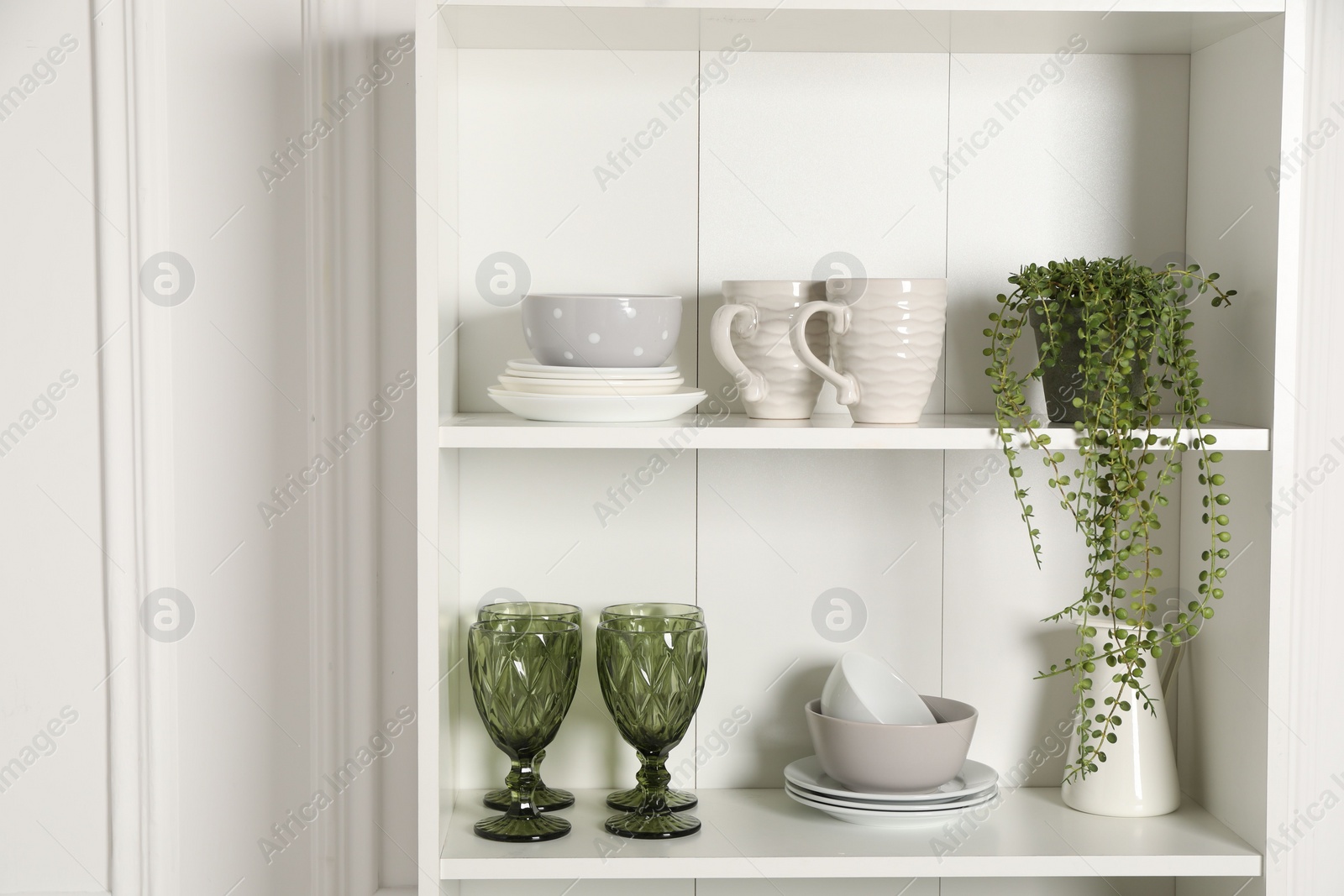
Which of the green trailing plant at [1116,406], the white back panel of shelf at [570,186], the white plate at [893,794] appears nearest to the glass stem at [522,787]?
the white plate at [893,794]

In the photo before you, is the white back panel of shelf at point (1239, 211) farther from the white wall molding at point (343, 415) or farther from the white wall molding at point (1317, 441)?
the white wall molding at point (343, 415)

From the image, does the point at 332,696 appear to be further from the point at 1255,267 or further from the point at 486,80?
the point at 1255,267

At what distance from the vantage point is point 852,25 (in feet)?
3.22

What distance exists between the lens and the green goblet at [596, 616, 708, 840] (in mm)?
980

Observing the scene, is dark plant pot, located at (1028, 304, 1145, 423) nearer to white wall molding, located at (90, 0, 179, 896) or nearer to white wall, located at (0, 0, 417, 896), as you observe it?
white wall, located at (0, 0, 417, 896)

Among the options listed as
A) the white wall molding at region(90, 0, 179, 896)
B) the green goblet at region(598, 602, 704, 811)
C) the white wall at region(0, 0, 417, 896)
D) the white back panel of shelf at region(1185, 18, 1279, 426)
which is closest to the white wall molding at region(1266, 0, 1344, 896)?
the white back panel of shelf at region(1185, 18, 1279, 426)

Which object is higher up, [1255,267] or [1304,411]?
→ [1255,267]

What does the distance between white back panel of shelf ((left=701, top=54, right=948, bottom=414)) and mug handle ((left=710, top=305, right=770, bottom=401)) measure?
11cm

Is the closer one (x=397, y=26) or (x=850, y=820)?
(x=850, y=820)

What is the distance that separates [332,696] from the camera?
1.12 m

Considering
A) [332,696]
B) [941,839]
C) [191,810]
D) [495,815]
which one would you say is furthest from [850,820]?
[191,810]

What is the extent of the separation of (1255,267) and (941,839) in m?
0.59

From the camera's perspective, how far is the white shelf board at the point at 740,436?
0.89 meters

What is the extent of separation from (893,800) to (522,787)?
1.13 ft
